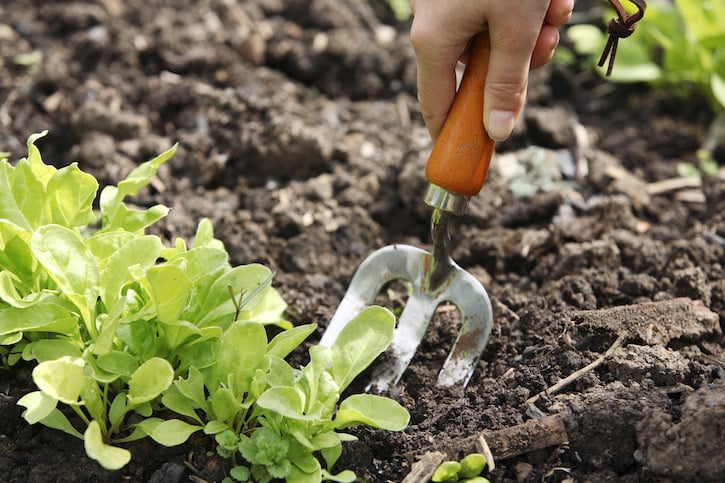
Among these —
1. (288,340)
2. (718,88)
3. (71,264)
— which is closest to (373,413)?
(288,340)

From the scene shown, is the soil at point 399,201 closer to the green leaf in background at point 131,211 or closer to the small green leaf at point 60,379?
the small green leaf at point 60,379

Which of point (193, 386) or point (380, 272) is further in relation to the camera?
point (380, 272)

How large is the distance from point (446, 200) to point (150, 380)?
35.9 inches

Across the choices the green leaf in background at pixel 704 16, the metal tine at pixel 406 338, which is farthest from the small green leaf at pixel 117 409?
the green leaf in background at pixel 704 16

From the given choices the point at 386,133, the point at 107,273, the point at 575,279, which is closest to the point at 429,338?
the point at 575,279

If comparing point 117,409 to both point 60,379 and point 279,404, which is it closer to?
point 60,379

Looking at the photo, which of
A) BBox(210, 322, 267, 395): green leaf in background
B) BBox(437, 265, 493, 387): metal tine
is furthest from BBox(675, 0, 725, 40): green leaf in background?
BBox(210, 322, 267, 395): green leaf in background

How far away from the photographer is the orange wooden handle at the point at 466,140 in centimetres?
198

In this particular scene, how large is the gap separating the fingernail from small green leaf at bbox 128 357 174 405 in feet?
3.22

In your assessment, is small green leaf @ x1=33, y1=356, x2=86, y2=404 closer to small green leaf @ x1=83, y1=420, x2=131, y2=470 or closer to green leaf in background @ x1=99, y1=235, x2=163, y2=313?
small green leaf @ x1=83, y1=420, x2=131, y2=470

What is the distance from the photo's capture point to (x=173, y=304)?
1.79m

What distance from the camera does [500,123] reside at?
6.31 ft

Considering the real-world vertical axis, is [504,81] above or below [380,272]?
above

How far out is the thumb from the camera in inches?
70.2
